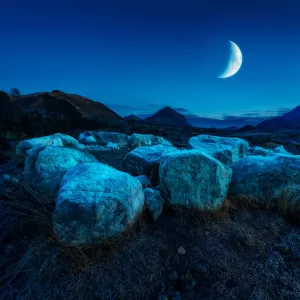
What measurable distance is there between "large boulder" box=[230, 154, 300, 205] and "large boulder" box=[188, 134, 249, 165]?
1.61m

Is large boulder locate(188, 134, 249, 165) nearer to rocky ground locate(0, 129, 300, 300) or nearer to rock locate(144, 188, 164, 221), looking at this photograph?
rocky ground locate(0, 129, 300, 300)

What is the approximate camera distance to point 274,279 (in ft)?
9.21

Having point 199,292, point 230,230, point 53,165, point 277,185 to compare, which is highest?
point 53,165

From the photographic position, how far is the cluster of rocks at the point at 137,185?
299 cm

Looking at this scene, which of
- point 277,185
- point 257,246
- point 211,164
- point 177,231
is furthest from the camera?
point 277,185

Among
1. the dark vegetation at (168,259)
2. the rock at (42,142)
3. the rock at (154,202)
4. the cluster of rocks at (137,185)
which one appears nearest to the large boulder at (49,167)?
the cluster of rocks at (137,185)

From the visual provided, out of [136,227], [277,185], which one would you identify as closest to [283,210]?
[277,185]

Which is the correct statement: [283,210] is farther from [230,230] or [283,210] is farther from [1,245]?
[1,245]

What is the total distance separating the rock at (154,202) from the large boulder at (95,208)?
249 mm

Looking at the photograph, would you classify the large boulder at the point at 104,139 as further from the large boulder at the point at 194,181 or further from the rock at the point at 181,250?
the rock at the point at 181,250

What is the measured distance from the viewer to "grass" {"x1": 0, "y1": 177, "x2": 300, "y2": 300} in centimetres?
269

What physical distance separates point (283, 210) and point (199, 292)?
2.22 metres

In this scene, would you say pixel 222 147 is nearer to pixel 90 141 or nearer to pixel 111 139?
pixel 90 141

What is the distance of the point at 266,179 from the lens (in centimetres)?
420
